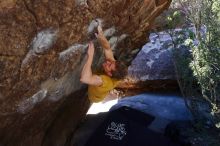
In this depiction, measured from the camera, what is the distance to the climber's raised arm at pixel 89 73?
5.14 m

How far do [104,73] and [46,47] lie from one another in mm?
1311

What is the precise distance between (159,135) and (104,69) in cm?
135

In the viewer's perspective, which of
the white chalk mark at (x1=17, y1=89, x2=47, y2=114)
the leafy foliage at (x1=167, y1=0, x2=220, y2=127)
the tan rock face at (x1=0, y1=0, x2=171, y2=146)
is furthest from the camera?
the leafy foliage at (x1=167, y1=0, x2=220, y2=127)

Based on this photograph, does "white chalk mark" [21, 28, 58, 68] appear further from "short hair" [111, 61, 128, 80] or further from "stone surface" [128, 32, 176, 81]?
"stone surface" [128, 32, 176, 81]

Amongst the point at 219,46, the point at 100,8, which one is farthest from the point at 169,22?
the point at 100,8

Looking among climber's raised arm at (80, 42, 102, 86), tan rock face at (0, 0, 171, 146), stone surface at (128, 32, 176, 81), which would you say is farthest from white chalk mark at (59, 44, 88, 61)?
stone surface at (128, 32, 176, 81)

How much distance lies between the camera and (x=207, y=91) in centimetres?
646

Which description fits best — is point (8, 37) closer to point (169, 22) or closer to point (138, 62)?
point (169, 22)

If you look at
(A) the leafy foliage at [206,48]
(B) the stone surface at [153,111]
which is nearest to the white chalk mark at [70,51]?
(A) the leafy foliage at [206,48]

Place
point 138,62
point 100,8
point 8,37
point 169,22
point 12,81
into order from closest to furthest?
point 8,37 < point 12,81 < point 100,8 < point 169,22 < point 138,62

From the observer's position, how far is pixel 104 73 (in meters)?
5.68

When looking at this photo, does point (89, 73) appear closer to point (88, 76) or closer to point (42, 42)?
point (88, 76)

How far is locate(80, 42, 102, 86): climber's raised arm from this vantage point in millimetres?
5141

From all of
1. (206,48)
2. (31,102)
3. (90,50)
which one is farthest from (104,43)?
(206,48)
